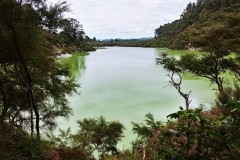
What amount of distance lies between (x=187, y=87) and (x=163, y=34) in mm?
52163

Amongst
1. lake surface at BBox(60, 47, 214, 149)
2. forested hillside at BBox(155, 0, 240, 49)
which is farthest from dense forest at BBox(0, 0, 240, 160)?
forested hillside at BBox(155, 0, 240, 49)

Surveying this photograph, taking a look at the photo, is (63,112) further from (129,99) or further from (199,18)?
(199,18)

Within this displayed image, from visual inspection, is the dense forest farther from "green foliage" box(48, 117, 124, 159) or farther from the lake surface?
the lake surface

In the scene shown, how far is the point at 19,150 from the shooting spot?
2.92 metres

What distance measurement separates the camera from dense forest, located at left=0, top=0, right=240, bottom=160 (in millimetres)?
845

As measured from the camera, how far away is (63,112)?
5918 mm

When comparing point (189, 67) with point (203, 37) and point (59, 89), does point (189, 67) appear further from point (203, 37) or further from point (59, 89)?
point (59, 89)

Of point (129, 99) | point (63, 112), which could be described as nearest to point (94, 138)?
point (63, 112)

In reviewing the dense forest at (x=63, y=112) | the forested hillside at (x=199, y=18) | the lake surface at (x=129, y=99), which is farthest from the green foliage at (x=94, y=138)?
the forested hillside at (x=199, y=18)

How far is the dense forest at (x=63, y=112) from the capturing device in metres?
0.84

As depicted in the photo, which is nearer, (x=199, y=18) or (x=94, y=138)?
(x=94, y=138)

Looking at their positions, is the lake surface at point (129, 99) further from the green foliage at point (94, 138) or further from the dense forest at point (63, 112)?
the dense forest at point (63, 112)

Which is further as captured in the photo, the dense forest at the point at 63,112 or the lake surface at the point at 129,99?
the lake surface at the point at 129,99

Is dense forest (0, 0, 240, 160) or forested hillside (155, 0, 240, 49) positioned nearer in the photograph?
dense forest (0, 0, 240, 160)
